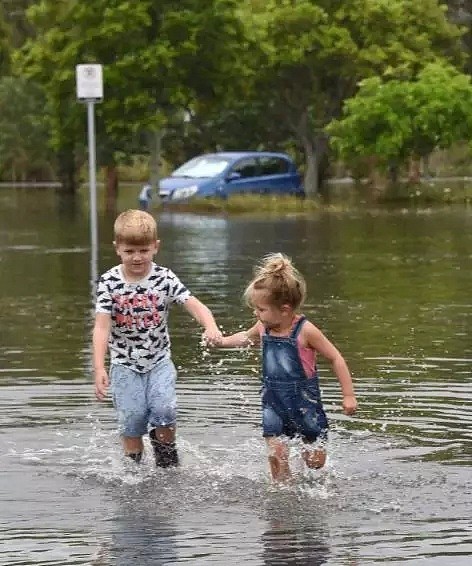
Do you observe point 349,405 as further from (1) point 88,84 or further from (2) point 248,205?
(2) point 248,205

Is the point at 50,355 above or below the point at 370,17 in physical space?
below

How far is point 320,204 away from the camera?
39812mm

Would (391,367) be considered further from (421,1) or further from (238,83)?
(421,1)

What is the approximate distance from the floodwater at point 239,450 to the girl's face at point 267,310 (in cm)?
76

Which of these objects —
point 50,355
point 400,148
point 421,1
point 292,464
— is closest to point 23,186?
point 421,1

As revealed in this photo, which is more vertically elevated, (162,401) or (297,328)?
(297,328)

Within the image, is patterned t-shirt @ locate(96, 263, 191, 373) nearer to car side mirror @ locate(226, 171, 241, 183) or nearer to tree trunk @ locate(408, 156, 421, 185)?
car side mirror @ locate(226, 171, 241, 183)

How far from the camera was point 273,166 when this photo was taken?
4159 centimetres

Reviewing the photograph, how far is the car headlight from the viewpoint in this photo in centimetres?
3872

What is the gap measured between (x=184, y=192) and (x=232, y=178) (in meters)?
1.47

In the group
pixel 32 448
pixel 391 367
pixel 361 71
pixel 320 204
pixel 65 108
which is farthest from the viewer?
pixel 361 71

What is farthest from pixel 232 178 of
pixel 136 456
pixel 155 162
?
pixel 136 456

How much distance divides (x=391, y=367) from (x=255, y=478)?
3757 mm

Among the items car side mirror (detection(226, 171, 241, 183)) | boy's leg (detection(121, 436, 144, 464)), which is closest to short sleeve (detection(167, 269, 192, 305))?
boy's leg (detection(121, 436, 144, 464))
